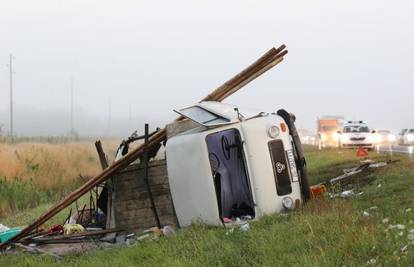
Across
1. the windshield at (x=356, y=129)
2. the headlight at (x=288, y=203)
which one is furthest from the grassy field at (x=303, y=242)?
the windshield at (x=356, y=129)

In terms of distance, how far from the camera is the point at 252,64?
9.41 meters

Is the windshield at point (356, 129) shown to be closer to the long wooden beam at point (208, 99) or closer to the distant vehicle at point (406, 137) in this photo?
the distant vehicle at point (406, 137)

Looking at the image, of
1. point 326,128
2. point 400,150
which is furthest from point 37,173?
point 326,128

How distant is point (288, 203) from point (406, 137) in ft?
112

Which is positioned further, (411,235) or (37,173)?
(37,173)

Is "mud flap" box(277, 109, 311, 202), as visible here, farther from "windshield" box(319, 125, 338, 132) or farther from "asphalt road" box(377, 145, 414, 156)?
"windshield" box(319, 125, 338, 132)

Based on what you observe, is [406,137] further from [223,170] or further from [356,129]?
[223,170]

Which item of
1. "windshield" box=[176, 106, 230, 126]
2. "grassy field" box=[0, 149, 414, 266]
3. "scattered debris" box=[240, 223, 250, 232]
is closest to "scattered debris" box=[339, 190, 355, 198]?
"grassy field" box=[0, 149, 414, 266]

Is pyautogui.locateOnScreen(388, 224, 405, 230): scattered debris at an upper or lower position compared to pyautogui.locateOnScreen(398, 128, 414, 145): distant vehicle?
lower

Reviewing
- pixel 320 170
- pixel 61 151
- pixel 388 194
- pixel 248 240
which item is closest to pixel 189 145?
pixel 248 240

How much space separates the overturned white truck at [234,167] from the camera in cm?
766

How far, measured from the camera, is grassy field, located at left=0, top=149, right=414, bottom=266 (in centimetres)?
478

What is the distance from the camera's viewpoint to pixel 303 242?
543cm

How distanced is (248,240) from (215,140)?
277cm
